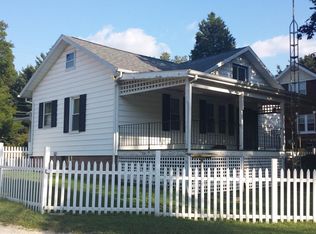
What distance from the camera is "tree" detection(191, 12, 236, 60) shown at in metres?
63.0

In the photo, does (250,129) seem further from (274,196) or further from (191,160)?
(274,196)

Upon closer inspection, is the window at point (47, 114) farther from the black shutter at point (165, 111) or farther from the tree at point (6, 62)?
Result: the tree at point (6, 62)

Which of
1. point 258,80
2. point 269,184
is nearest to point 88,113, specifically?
point 258,80

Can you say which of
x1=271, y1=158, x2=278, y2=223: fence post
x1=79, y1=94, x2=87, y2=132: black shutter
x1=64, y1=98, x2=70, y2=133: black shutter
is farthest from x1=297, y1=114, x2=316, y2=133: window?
x1=271, y1=158, x2=278, y2=223: fence post

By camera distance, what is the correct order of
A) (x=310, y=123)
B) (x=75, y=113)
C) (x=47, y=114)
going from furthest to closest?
(x=310, y=123) < (x=47, y=114) < (x=75, y=113)

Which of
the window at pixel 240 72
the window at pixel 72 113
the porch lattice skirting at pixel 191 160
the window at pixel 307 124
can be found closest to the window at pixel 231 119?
the window at pixel 240 72

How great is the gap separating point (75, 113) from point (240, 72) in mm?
8234

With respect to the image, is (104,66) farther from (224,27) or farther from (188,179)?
(224,27)

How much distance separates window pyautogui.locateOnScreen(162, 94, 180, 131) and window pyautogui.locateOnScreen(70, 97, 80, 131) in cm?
414

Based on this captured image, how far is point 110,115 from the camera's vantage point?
59.5 ft

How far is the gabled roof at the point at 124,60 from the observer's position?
738 inches

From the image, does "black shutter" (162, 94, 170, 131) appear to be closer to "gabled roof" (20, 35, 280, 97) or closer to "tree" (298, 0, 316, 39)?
"gabled roof" (20, 35, 280, 97)

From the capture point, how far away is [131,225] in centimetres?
887

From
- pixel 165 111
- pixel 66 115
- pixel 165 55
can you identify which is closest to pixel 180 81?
pixel 165 111
